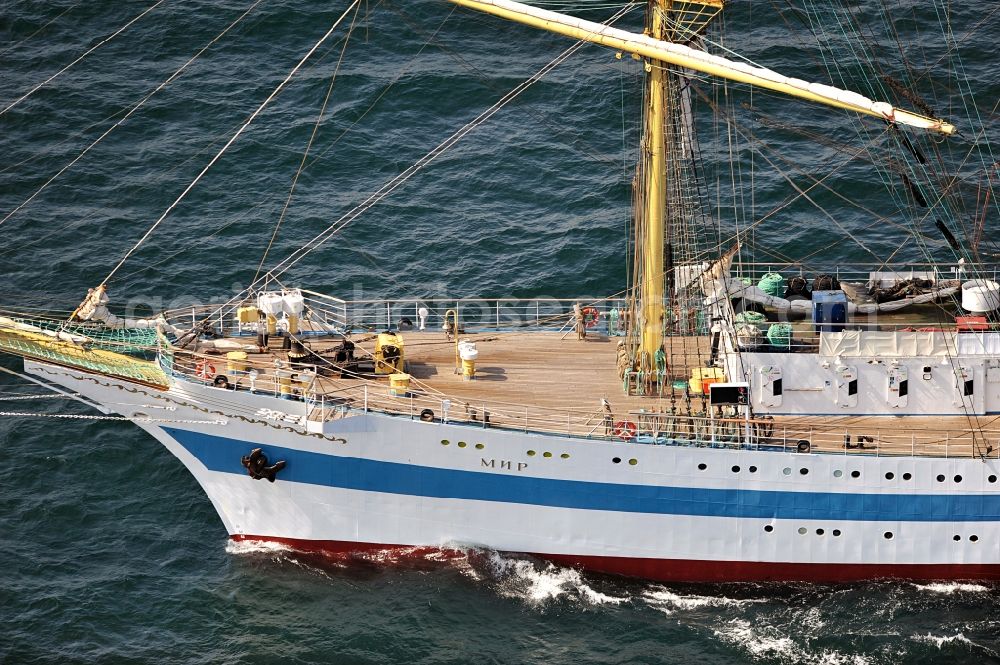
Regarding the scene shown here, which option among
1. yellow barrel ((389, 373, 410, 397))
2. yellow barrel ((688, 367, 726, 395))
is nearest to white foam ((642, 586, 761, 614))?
yellow barrel ((688, 367, 726, 395))

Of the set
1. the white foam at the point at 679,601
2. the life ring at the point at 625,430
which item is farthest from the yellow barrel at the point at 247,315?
the white foam at the point at 679,601

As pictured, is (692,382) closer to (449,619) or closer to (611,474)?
(611,474)

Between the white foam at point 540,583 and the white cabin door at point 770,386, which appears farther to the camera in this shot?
the white cabin door at point 770,386

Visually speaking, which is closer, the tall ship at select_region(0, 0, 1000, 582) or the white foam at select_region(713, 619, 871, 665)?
the white foam at select_region(713, 619, 871, 665)

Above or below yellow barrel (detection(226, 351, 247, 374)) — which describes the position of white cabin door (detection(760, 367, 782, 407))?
below

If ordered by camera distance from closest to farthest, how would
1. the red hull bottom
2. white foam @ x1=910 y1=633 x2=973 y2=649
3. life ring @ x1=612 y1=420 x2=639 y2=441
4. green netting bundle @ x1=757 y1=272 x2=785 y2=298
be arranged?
white foam @ x1=910 y1=633 x2=973 y2=649 < life ring @ x1=612 y1=420 x2=639 y2=441 < the red hull bottom < green netting bundle @ x1=757 y1=272 x2=785 y2=298

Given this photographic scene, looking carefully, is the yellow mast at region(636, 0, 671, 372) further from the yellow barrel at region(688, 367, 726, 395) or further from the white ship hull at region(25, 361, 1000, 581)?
the white ship hull at region(25, 361, 1000, 581)

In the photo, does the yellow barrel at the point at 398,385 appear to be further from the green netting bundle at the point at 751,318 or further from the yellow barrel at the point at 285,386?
the green netting bundle at the point at 751,318
